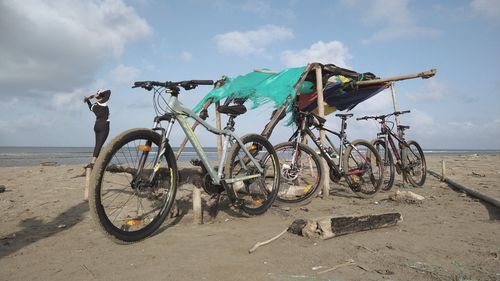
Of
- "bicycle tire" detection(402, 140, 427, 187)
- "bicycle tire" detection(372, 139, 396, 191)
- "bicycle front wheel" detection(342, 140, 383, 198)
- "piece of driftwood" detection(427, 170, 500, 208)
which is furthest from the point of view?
"bicycle tire" detection(402, 140, 427, 187)

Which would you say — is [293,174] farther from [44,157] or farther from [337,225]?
[44,157]

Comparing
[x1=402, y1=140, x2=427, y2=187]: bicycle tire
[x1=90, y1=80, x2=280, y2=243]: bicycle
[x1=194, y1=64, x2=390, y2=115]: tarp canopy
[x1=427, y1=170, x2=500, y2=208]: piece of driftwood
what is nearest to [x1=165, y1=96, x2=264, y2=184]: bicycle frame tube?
[x1=90, y1=80, x2=280, y2=243]: bicycle

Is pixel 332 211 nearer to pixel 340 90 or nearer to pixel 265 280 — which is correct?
pixel 265 280

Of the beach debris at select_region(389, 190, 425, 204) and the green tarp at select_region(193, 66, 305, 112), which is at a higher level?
the green tarp at select_region(193, 66, 305, 112)

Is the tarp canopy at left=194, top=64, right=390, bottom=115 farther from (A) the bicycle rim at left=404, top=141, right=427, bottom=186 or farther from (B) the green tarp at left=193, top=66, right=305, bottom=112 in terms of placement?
(A) the bicycle rim at left=404, top=141, right=427, bottom=186

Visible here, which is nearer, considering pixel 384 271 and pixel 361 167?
pixel 384 271

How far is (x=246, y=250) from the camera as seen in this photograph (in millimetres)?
3014

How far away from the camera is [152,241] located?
11.0 feet

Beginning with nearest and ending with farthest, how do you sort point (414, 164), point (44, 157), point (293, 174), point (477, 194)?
point (293, 174), point (477, 194), point (414, 164), point (44, 157)

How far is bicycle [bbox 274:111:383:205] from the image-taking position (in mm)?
5680

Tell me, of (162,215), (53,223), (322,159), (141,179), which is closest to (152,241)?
(162,215)

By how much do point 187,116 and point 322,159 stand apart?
10.3 feet

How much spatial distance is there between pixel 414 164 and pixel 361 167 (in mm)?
2910

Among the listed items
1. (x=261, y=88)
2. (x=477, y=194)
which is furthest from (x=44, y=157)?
(x=477, y=194)
